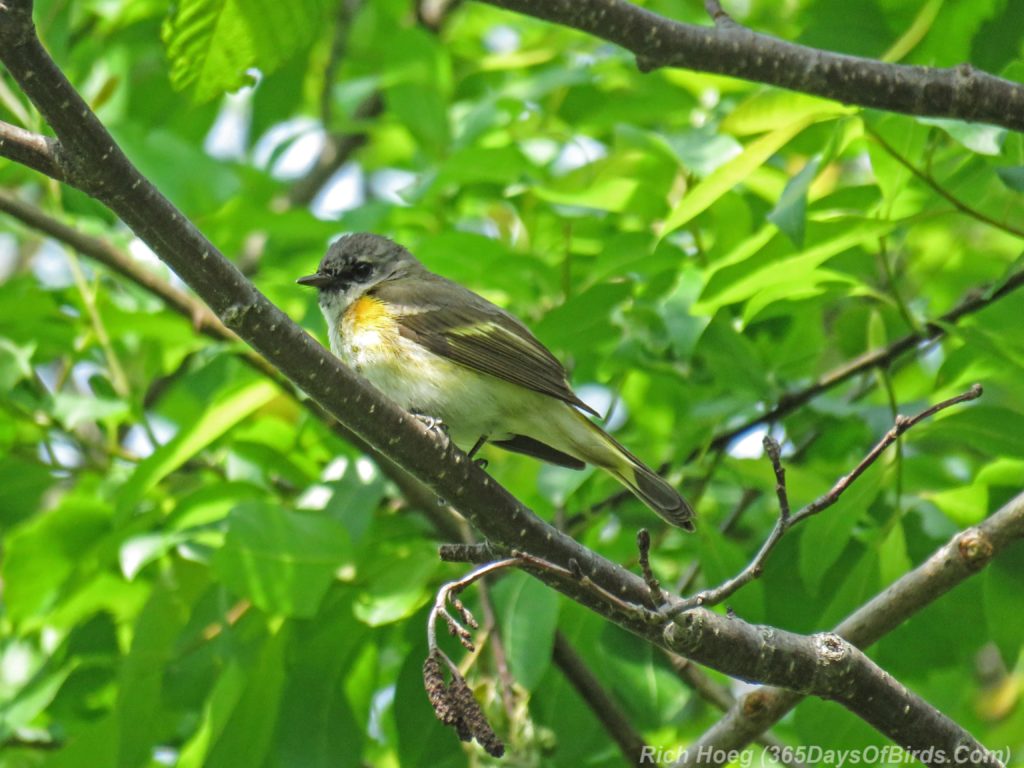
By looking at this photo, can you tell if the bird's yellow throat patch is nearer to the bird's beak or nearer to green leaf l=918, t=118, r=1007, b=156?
the bird's beak

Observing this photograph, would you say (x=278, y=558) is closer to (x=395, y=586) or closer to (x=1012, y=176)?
(x=395, y=586)

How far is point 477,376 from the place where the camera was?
5129 millimetres

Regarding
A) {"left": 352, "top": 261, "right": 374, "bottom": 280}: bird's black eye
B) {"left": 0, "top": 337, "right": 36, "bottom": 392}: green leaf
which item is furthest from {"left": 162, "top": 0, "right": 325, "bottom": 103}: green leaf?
{"left": 352, "top": 261, "right": 374, "bottom": 280}: bird's black eye

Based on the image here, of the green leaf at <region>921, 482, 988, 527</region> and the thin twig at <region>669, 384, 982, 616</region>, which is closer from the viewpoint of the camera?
the thin twig at <region>669, 384, 982, 616</region>

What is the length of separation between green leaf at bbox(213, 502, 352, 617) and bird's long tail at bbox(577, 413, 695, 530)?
120 centimetres

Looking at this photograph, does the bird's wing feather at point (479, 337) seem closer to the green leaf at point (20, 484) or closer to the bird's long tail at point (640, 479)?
the bird's long tail at point (640, 479)

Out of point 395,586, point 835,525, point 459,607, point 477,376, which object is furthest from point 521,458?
point 459,607

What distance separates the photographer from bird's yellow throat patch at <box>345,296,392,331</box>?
535 cm

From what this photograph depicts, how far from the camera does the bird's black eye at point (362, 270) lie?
236 inches

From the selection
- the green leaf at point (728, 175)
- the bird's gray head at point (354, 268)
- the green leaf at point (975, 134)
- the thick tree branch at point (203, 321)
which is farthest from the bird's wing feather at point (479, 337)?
the green leaf at point (975, 134)

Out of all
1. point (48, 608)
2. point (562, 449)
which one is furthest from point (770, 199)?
point (48, 608)

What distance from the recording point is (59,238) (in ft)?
16.7

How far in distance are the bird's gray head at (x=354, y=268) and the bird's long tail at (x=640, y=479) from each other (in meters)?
1.34

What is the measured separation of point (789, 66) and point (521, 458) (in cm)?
231
